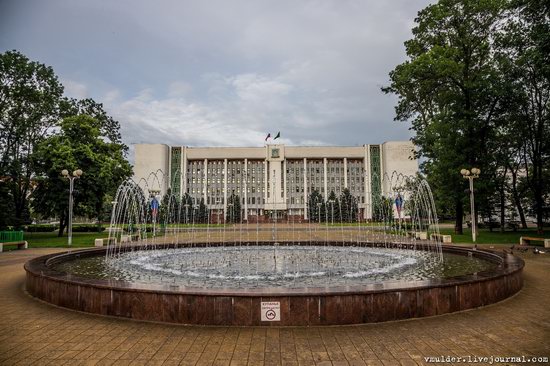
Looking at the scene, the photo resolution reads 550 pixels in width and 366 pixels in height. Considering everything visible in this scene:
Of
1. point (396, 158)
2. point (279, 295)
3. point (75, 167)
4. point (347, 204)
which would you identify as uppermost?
point (396, 158)

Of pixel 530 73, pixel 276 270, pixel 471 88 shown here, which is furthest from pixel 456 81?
pixel 276 270

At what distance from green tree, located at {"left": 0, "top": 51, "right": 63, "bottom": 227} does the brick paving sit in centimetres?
2778

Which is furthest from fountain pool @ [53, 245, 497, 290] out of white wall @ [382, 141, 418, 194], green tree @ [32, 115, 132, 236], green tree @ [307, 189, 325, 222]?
white wall @ [382, 141, 418, 194]

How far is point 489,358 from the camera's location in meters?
4.68

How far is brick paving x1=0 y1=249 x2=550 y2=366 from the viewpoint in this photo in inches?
186

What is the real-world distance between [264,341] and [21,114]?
121 ft

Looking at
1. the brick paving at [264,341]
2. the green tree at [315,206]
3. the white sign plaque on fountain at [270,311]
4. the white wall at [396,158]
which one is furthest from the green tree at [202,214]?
the white sign plaque on fountain at [270,311]

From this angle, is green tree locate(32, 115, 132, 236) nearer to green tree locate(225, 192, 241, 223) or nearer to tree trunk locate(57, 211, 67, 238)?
tree trunk locate(57, 211, 67, 238)

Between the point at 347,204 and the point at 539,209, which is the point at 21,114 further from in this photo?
the point at 347,204

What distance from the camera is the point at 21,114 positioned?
32188 mm

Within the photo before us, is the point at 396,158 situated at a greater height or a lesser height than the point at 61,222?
greater

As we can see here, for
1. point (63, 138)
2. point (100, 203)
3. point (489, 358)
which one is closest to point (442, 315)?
point (489, 358)

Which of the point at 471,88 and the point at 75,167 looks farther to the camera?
the point at 75,167

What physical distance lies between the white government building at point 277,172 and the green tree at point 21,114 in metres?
53.1
